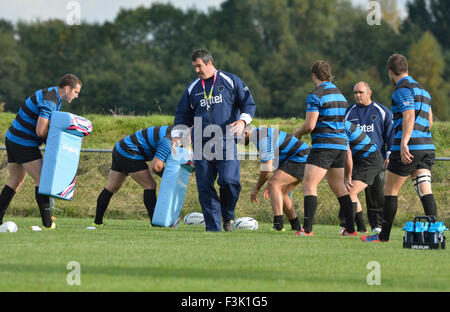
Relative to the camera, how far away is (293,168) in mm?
10719

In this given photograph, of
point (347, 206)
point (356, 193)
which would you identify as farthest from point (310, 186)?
point (356, 193)

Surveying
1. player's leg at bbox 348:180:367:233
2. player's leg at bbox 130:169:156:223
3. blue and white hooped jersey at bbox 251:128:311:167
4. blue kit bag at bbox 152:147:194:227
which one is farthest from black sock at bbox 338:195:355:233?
player's leg at bbox 130:169:156:223

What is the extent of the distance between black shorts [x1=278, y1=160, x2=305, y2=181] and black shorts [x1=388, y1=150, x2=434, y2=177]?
2.40 metres

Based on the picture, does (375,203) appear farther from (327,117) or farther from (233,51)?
(233,51)

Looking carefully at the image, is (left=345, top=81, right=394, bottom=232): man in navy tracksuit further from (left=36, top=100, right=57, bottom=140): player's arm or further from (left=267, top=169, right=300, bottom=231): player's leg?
(left=36, top=100, right=57, bottom=140): player's arm

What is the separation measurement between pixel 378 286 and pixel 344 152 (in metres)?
4.32

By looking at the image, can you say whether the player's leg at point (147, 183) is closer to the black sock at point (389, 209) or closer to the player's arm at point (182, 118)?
the player's arm at point (182, 118)

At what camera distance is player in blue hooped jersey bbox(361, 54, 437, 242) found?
827 centimetres

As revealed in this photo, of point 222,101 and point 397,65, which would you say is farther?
point 222,101

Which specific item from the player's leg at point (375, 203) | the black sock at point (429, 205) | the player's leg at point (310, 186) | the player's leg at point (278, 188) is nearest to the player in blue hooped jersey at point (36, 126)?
the player's leg at point (278, 188)

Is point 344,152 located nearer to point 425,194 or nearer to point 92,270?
point 425,194

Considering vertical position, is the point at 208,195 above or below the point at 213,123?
below

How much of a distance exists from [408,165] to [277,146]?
2658 millimetres

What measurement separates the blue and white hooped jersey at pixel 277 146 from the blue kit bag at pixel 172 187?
46.8 inches
